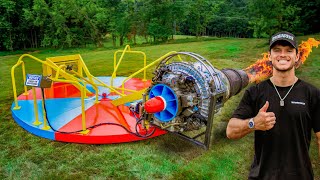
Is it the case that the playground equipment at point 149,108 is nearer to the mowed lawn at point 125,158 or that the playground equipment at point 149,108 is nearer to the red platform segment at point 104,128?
the red platform segment at point 104,128

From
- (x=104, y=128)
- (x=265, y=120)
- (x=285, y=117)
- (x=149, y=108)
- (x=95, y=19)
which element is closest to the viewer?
(x=265, y=120)

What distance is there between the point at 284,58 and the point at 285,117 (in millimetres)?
449

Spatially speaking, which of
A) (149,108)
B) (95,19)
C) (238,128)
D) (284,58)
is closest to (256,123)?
(238,128)

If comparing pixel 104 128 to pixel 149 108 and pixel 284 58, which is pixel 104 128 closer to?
pixel 149 108

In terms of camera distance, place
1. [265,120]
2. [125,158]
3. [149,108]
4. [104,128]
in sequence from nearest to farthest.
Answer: [265,120], [149,108], [125,158], [104,128]

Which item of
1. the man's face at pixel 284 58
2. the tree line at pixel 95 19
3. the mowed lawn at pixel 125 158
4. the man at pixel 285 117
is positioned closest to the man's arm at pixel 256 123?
the man at pixel 285 117

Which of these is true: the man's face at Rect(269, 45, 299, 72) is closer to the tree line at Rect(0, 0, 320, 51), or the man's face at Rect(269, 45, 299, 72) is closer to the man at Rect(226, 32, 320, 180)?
the man at Rect(226, 32, 320, 180)

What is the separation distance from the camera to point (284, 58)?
228cm

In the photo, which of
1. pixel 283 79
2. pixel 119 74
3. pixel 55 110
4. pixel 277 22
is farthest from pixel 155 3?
pixel 283 79

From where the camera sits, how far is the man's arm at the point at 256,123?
2045 millimetres

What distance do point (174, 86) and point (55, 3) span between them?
73.1 ft

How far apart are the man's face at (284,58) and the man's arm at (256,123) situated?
35 cm

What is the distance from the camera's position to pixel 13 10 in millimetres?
24766

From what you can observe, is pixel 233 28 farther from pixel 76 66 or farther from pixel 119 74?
pixel 76 66
